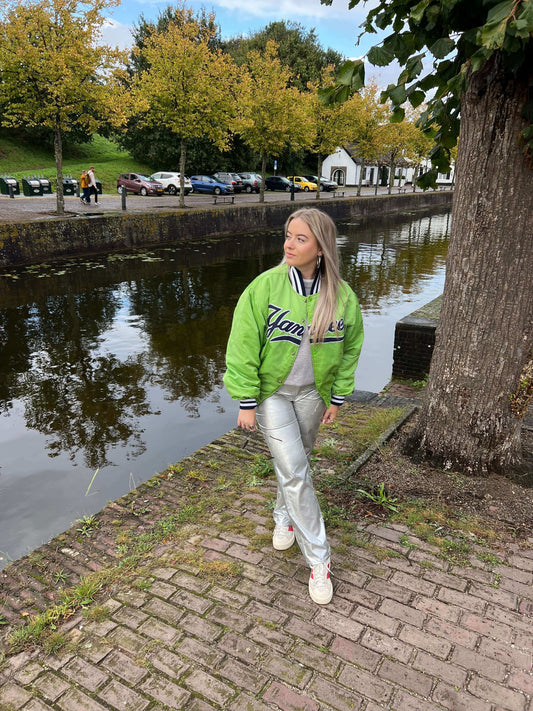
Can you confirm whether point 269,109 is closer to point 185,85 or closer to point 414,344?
point 185,85

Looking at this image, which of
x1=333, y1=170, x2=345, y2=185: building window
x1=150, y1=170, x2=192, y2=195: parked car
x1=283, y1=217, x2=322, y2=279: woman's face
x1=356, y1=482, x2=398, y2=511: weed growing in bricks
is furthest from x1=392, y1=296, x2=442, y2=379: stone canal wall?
x1=333, y1=170, x2=345, y2=185: building window

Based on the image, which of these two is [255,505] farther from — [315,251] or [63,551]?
[315,251]

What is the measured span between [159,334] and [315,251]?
266 inches

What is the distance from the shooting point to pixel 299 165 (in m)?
53.0

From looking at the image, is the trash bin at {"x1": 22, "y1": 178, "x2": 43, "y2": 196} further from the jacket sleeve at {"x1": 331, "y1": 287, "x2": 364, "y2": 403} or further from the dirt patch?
the jacket sleeve at {"x1": 331, "y1": 287, "x2": 364, "y2": 403}

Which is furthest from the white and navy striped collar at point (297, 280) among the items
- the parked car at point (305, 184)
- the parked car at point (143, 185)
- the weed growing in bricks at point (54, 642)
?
the parked car at point (305, 184)

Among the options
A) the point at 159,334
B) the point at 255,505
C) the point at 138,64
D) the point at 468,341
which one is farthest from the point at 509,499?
the point at 138,64

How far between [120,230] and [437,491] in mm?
15540

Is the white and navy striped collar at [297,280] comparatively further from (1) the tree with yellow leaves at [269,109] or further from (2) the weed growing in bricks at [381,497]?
(1) the tree with yellow leaves at [269,109]

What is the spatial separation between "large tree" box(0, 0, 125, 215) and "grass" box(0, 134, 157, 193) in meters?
16.2

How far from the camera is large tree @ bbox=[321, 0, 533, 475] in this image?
316 cm

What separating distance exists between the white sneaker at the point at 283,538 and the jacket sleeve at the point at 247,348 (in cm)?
94

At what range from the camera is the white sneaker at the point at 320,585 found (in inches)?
104

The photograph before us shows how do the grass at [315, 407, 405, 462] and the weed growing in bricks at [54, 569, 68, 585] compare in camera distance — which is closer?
the weed growing in bricks at [54, 569, 68, 585]
